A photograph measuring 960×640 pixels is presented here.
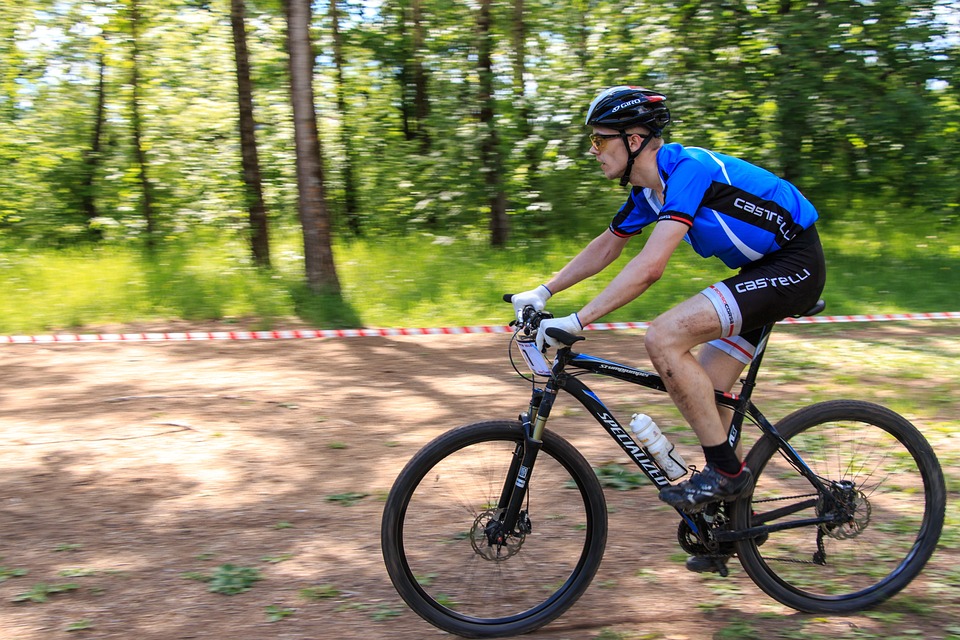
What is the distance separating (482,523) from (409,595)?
383mm

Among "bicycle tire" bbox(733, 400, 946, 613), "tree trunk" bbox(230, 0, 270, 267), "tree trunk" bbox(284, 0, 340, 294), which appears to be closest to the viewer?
"bicycle tire" bbox(733, 400, 946, 613)

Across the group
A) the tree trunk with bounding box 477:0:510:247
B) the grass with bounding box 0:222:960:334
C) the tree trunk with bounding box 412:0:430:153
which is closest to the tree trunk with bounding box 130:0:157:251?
the grass with bounding box 0:222:960:334

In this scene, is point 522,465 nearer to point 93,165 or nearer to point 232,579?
point 232,579

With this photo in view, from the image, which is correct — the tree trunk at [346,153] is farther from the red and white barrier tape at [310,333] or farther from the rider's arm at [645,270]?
the rider's arm at [645,270]

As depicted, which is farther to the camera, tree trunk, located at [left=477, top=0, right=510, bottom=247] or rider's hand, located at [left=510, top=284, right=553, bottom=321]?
tree trunk, located at [left=477, top=0, right=510, bottom=247]

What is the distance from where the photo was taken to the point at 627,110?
3443 millimetres

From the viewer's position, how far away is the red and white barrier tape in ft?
29.2

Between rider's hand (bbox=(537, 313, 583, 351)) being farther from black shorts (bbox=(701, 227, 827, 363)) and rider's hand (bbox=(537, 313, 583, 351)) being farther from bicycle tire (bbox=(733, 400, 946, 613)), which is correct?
bicycle tire (bbox=(733, 400, 946, 613))

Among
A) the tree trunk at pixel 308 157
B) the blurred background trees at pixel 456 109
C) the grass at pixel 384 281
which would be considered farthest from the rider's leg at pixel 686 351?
the blurred background trees at pixel 456 109

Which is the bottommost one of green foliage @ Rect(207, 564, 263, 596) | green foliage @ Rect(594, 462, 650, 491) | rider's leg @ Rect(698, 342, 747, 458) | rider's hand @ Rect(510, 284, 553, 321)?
green foliage @ Rect(207, 564, 263, 596)

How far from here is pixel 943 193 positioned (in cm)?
1409

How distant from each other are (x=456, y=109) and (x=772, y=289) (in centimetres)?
1109

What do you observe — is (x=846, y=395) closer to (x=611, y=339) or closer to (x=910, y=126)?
(x=611, y=339)

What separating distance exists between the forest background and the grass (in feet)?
0.26
